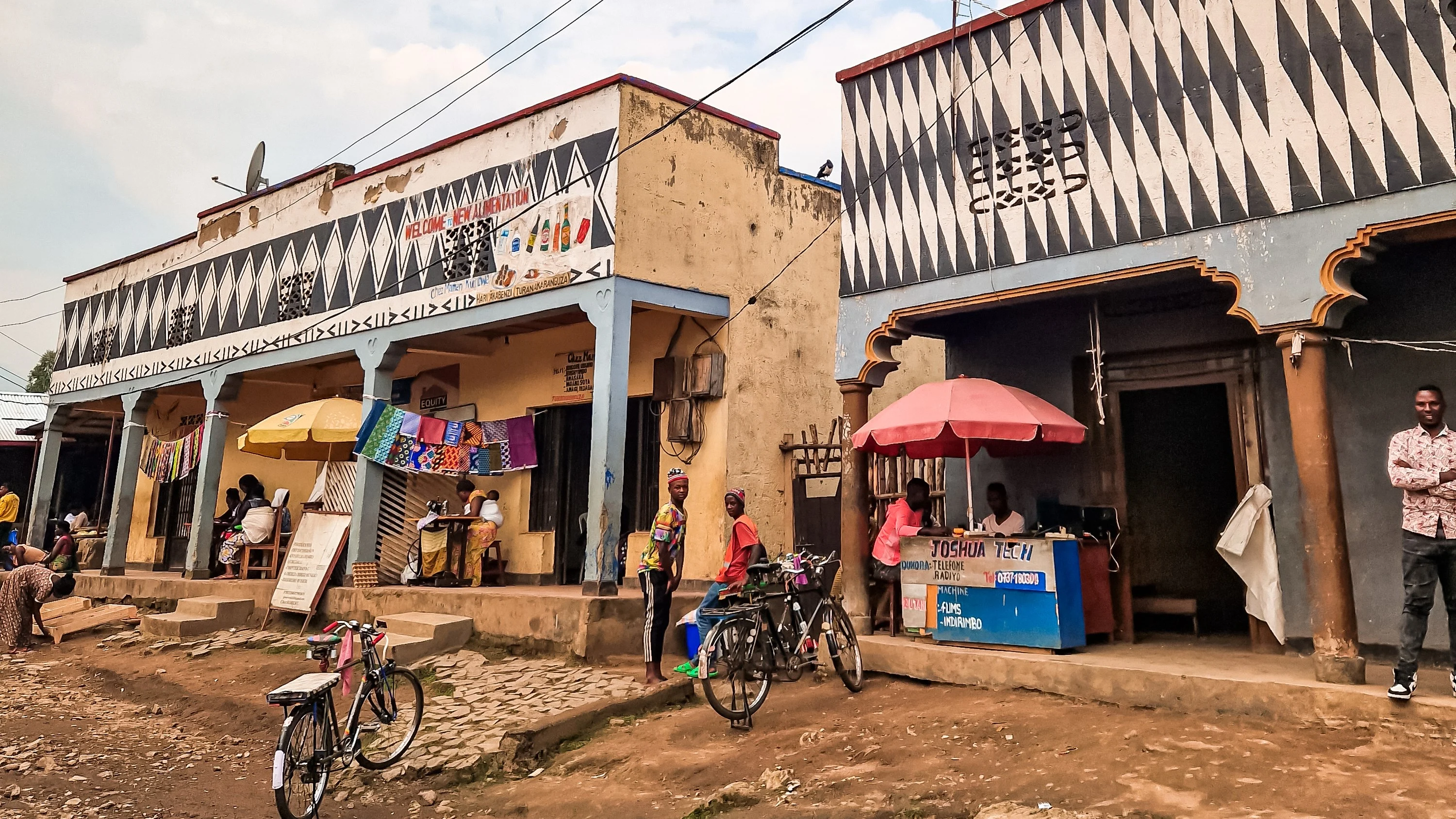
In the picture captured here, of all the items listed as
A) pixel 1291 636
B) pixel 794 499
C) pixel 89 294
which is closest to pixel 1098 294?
pixel 1291 636

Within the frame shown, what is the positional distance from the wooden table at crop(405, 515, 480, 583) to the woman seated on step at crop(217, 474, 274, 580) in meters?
3.46

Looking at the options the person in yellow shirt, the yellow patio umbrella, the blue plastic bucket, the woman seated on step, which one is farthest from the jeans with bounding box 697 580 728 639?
the person in yellow shirt

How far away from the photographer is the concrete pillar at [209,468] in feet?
47.9

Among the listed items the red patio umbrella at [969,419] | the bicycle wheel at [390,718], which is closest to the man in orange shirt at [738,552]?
the red patio umbrella at [969,419]

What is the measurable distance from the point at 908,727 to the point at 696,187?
676 cm

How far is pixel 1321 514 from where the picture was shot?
6.01 meters

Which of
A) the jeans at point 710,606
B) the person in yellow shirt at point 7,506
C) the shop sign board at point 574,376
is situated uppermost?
the shop sign board at point 574,376

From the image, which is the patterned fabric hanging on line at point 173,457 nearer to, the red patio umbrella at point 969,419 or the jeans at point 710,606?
the jeans at point 710,606

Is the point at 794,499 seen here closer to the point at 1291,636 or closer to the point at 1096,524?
the point at 1096,524

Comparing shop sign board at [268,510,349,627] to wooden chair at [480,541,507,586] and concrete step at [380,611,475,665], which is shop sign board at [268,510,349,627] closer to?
wooden chair at [480,541,507,586]

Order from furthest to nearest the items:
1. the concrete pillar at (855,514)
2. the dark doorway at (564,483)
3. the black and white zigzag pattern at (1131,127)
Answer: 1. the dark doorway at (564,483)
2. the concrete pillar at (855,514)
3. the black and white zigzag pattern at (1131,127)

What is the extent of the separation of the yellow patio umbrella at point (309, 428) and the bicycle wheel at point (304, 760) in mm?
7148

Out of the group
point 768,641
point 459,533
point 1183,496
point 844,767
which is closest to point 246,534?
point 459,533

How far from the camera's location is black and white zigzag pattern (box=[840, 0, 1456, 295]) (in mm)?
6047
